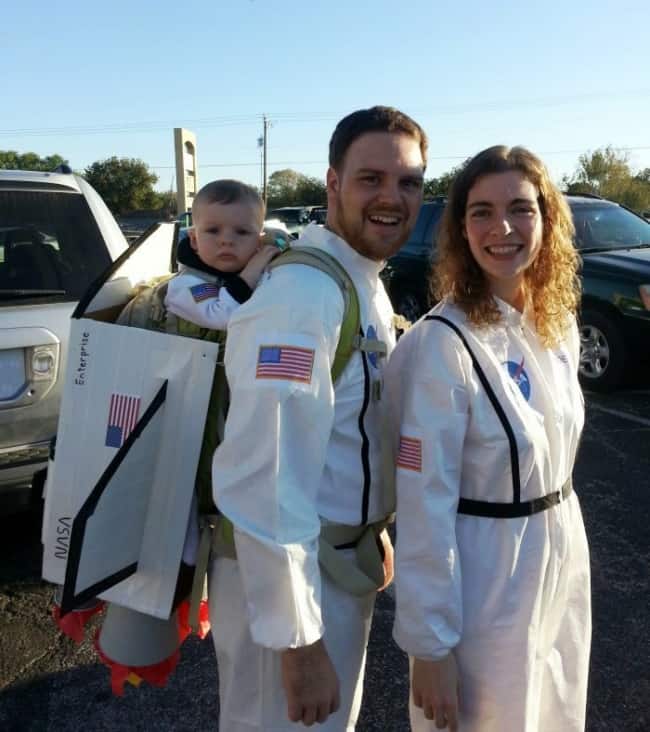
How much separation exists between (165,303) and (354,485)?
2.24 feet

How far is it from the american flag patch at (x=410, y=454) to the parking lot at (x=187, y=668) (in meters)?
1.44

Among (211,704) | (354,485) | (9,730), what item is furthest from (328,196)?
(9,730)

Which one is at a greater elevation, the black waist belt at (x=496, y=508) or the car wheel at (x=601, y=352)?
the black waist belt at (x=496, y=508)

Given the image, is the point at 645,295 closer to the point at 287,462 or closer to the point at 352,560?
the point at 352,560

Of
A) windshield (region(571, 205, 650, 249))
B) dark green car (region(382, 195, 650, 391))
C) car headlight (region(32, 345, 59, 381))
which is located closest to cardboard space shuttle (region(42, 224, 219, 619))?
car headlight (region(32, 345, 59, 381))

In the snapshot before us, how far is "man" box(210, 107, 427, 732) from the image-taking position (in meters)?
1.40

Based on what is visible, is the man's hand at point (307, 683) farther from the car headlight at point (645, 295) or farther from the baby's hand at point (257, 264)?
the car headlight at point (645, 295)

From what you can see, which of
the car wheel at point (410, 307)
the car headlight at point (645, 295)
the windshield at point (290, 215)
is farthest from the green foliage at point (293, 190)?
the car headlight at point (645, 295)

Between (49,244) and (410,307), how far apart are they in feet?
21.7

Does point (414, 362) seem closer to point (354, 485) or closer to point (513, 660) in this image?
point (354, 485)

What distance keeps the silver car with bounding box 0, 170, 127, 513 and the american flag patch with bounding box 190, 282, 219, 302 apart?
157 centimetres

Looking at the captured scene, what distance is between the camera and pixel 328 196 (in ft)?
5.87

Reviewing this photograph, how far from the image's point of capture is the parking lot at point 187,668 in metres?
2.60

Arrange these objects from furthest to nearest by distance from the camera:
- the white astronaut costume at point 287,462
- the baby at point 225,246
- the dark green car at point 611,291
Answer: the dark green car at point 611,291 → the baby at point 225,246 → the white astronaut costume at point 287,462
